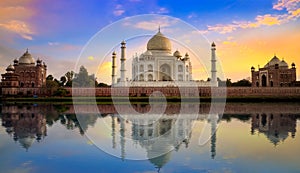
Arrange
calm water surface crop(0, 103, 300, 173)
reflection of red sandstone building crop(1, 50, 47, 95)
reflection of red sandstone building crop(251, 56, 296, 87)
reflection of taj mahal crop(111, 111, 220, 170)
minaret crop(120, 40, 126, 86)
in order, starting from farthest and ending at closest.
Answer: reflection of red sandstone building crop(251, 56, 296, 87) < reflection of red sandstone building crop(1, 50, 47, 95) < minaret crop(120, 40, 126, 86) < reflection of taj mahal crop(111, 111, 220, 170) < calm water surface crop(0, 103, 300, 173)

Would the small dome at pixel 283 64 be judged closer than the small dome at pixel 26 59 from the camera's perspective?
No

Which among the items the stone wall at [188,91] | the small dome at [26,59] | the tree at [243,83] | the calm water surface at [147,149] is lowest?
the calm water surface at [147,149]

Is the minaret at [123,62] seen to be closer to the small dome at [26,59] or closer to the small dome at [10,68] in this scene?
the small dome at [26,59]

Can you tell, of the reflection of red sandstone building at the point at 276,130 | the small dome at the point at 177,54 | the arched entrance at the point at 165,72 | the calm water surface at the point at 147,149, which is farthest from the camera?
the small dome at the point at 177,54

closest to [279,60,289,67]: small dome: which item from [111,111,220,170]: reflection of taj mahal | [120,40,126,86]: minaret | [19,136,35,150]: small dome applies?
[120,40,126,86]: minaret

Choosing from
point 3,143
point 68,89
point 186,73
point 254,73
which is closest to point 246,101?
point 186,73

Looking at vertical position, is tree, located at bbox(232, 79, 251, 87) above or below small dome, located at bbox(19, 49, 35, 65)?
below

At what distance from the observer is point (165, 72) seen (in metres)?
31.2

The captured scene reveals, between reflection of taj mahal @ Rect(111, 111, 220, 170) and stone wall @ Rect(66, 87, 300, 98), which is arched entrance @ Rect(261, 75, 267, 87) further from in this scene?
reflection of taj mahal @ Rect(111, 111, 220, 170)

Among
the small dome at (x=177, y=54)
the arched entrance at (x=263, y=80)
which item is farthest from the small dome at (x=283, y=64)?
the small dome at (x=177, y=54)

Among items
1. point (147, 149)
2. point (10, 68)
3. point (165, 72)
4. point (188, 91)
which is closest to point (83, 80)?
point (10, 68)

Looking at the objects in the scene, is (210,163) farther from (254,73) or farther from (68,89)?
(254,73)

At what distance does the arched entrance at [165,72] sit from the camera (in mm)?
30969

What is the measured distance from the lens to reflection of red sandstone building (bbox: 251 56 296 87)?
3281cm
